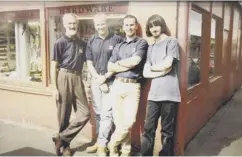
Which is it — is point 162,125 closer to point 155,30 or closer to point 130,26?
point 155,30

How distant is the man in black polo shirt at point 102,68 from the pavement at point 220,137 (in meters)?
1.10

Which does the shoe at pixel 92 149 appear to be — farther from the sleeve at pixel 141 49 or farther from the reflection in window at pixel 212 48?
the reflection in window at pixel 212 48

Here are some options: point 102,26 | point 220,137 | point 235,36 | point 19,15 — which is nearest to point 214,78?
point 220,137

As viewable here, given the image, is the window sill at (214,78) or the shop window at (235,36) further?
the shop window at (235,36)

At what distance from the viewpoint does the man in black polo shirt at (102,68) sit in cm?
361

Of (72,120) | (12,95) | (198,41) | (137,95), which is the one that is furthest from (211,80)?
(12,95)

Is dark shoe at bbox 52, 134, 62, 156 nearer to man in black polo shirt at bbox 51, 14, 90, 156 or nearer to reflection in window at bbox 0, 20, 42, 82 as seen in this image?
man in black polo shirt at bbox 51, 14, 90, 156

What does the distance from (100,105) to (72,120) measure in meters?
0.40

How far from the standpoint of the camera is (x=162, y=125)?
11.5 ft

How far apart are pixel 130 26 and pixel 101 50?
44 cm

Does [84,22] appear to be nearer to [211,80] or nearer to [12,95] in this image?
[12,95]

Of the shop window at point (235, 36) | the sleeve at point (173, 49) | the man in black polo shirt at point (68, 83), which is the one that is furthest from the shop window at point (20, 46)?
the shop window at point (235, 36)

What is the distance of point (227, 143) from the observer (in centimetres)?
443

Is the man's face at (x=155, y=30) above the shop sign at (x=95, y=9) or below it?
below
